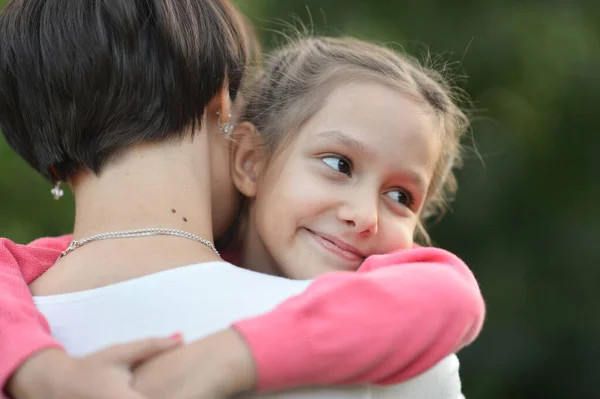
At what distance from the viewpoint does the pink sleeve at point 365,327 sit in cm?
144

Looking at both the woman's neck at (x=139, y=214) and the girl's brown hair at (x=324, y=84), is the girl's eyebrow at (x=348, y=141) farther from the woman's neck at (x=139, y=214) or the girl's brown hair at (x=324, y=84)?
the woman's neck at (x=139, y=214)

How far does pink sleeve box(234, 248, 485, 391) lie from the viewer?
144 centimetres

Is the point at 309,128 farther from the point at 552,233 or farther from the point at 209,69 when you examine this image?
the point at 552,233

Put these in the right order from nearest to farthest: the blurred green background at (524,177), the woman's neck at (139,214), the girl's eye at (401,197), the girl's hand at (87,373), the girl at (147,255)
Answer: the girl's hand at (87,373)
the girl at (147,255)
the woman's neck at (139,214)
the girl's eye at (401,197)
the blurred green background at (524,177)

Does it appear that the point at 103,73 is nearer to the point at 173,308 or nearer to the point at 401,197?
the point at 173,308

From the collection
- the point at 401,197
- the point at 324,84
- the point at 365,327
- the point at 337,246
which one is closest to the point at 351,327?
the point at 365,327

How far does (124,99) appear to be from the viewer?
1.78 meters

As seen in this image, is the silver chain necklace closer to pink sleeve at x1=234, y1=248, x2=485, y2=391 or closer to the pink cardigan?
the pink cardigan

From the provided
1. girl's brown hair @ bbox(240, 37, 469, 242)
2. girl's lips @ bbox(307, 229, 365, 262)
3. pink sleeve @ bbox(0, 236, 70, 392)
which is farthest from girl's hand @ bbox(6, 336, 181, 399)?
girl's brown hair @ bbox(240, 37, 469, 242)

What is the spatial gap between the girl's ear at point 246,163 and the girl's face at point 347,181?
1.5 inches

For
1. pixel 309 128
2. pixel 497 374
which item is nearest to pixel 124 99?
pixel 309 128

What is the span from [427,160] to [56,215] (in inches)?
121

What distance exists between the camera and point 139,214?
1.69 metres

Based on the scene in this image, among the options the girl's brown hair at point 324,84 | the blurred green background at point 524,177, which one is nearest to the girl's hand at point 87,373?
the girl's brown hair at point 324,84
